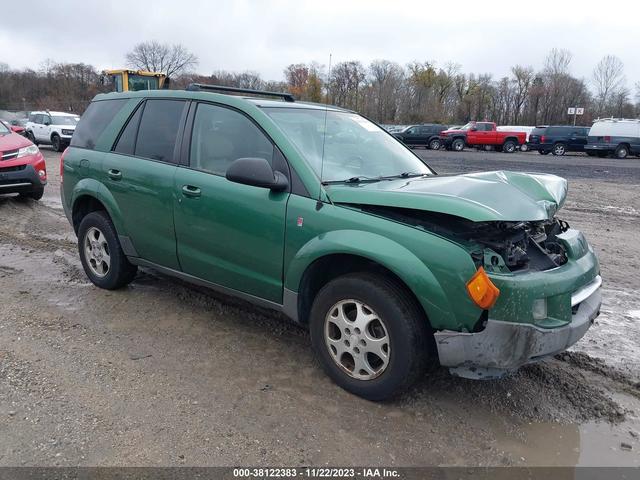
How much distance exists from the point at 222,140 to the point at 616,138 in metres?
29.6

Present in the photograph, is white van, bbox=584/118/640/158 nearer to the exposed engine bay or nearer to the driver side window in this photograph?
the exposed engine bay

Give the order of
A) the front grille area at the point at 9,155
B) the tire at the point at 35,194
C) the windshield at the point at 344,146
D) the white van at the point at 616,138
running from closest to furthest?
1. the windshield at the point at 344,146
2. the front grille area at the point at 9,155
3. the tire at the point at 35,194
4. the white van at the point at 616,138

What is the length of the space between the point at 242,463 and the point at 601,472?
1.89 m

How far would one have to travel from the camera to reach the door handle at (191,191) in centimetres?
390

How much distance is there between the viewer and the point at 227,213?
371cm

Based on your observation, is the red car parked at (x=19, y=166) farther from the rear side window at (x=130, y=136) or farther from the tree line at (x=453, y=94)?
the tree line at (x=453, y=94)

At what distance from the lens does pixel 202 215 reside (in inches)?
153


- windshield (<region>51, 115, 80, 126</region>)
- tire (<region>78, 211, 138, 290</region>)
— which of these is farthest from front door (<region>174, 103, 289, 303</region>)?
windshield (<region>51, 115, 80, 126</region>)

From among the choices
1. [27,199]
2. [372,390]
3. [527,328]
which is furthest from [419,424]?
[27,199]

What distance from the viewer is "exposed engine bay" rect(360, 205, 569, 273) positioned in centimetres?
286

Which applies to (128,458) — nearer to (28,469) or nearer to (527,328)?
(28,469)

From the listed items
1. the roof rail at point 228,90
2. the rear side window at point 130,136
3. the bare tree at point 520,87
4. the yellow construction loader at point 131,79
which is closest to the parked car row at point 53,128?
the yellow construction loader at point 131,79

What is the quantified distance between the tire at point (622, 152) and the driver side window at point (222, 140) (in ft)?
97.3

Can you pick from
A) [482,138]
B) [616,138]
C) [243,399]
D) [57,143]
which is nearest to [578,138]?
[616,138]
